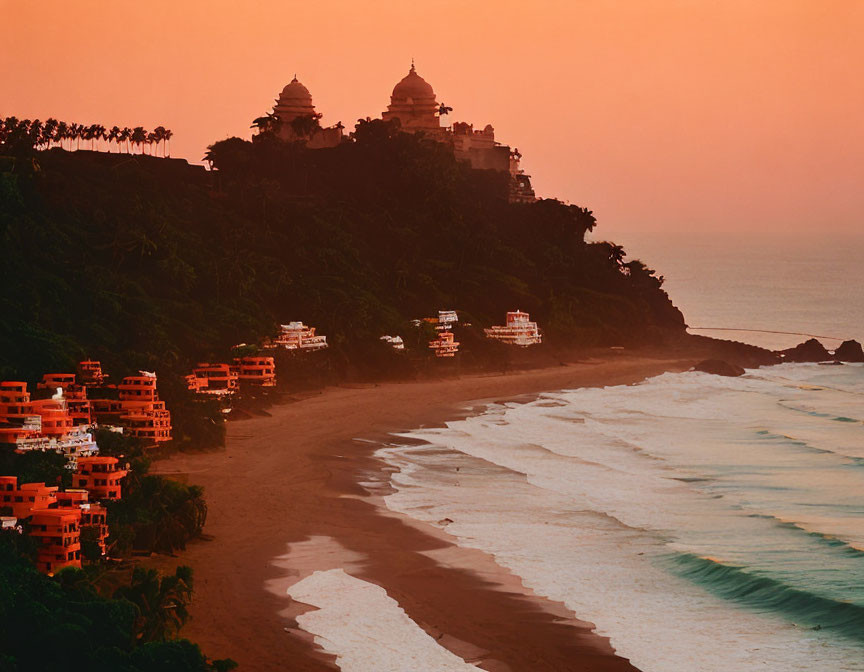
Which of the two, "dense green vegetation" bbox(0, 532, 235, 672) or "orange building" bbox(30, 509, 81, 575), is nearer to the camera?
"dense green vegetation" bbox(0, 532, 235, 672)

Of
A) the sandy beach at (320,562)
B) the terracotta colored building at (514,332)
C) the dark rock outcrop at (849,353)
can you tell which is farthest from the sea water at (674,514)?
the dark rock outcrop at (849,353)

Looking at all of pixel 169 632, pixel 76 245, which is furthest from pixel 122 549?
pixel 76 245

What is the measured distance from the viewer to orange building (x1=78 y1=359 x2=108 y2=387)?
179 ft

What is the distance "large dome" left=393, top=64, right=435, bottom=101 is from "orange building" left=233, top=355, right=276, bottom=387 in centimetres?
6040

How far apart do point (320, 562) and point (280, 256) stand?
59.0 metres

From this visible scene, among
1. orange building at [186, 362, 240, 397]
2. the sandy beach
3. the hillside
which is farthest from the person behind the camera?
the hillside

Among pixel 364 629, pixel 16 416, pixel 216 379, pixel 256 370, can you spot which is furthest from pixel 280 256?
pixel 364 629

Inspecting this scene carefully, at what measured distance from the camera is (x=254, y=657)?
30234mm

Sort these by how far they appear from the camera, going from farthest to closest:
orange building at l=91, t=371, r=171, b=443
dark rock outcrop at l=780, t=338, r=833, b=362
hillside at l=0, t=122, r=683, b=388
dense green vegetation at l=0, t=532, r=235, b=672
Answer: dark rock outcrop at l=780, t=338, r=833, b=362 → hillside at l=0, t=122, r=683, b=388 → orange building at l=91, t=371, r=171, b=443 → dense green vegetation at l=0, t=532, r=235, b=672

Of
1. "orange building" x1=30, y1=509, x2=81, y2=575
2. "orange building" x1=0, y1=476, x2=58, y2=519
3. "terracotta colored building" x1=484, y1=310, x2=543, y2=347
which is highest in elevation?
"terracotta colored building" x1=484, y1=310, x2=543, y2=347

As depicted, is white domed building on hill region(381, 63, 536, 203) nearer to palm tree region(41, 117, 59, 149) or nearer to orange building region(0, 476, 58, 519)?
palm tree region(41, 117, 59, 149)

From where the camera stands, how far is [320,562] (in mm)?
39125

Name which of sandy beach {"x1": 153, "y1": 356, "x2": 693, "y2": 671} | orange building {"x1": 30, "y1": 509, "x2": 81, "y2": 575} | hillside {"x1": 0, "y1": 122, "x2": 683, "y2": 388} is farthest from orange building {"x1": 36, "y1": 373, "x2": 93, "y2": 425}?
orange building {"x1": 30, "y1": 509, "x2": 81, "y2": 575}

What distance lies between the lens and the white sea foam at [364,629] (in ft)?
101
